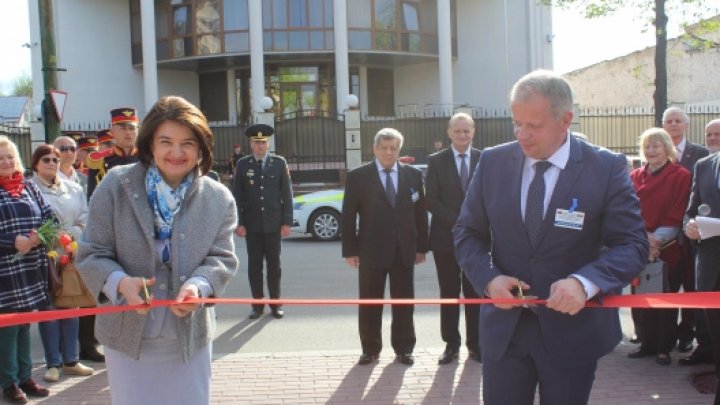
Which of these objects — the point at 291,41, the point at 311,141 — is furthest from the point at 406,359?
the point at 291,41

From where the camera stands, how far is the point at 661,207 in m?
5.91

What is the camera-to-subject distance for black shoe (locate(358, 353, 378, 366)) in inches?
239

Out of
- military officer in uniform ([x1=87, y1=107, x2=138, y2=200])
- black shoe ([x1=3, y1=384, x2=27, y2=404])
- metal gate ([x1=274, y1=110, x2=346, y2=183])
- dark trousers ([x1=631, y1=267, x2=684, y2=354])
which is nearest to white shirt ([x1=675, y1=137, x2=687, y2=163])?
dark trousers ([x1=631, y1=267, x2=684, y2=354])

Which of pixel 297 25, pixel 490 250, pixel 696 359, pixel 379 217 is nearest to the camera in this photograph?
pixel 490 250

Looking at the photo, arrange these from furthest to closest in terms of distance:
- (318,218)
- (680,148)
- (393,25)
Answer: (393,25) < (318,218) < (680,148)

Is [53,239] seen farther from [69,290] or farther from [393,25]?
[393,25]

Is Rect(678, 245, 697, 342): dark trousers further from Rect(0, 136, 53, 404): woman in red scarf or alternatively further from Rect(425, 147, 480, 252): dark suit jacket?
Rect(0, 136, 53, 404): woman in red scarf

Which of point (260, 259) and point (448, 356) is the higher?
point (260, 259)

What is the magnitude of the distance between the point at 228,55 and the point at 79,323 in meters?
24.8

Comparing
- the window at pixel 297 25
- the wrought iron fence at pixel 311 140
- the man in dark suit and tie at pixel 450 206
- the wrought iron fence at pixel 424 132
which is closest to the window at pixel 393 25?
the window at pixel 297 25

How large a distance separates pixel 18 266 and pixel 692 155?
611cm

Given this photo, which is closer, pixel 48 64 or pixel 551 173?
pixel 551 173

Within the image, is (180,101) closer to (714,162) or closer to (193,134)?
(193,134)

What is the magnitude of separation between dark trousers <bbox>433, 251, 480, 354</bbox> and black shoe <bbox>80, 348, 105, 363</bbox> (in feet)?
10.2
